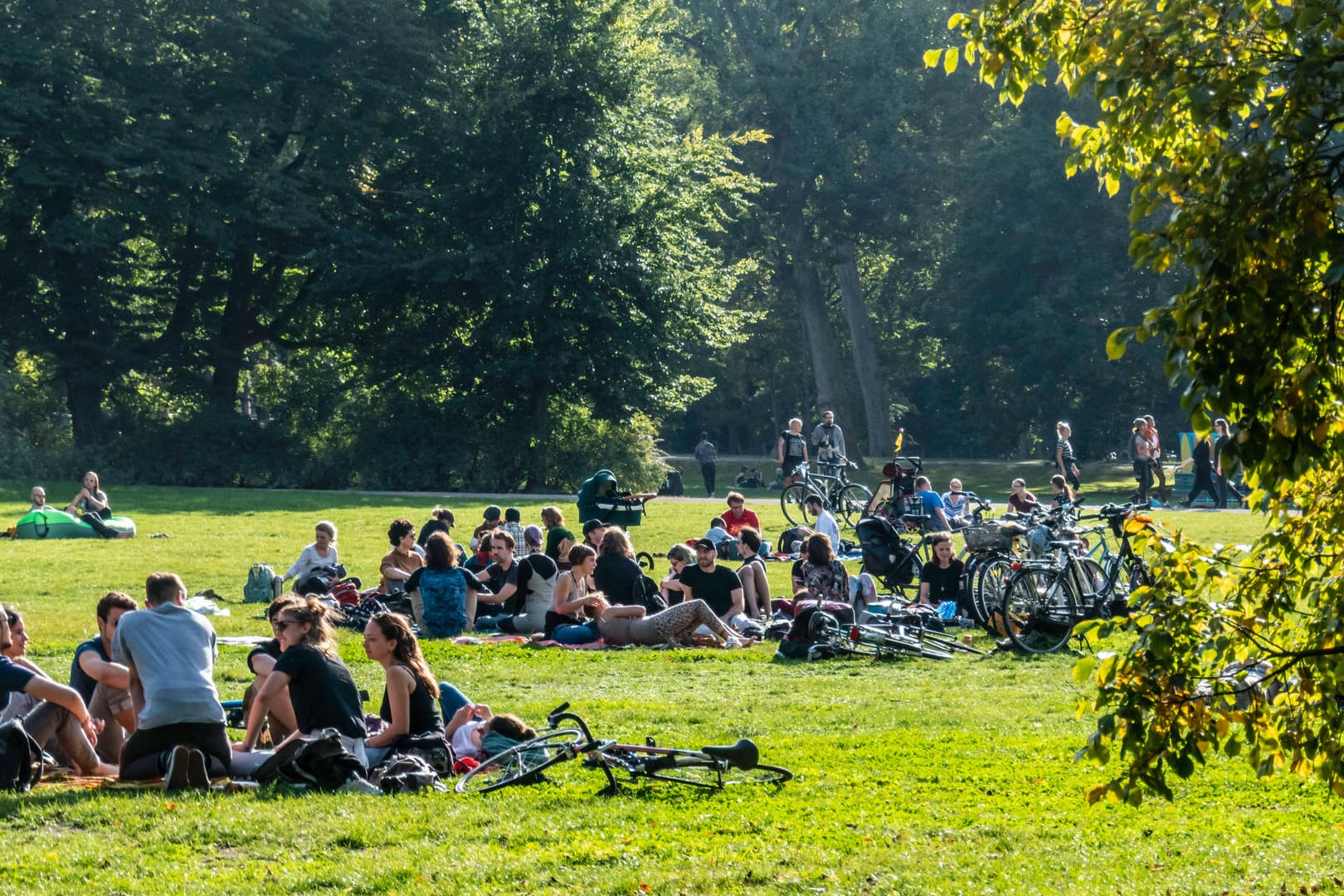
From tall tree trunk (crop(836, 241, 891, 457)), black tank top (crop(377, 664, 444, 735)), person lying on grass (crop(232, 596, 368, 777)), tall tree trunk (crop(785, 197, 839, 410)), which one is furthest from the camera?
tall tree trunk (crop(836, 241, 891, 457))

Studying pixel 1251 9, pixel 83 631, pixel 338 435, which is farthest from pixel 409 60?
pixel 1251 9

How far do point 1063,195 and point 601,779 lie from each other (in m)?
47.3

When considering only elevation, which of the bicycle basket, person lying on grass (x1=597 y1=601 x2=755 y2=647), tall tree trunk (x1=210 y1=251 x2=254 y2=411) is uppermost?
tall tree trunk (x1=210 y1=251 x2=254 y2=411)

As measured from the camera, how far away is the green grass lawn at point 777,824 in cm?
683

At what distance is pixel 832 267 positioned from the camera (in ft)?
192

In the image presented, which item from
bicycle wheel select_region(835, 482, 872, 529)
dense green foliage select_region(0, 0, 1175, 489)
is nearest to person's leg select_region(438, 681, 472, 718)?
bicycle wheel select_region(835, 482, 872, 529)

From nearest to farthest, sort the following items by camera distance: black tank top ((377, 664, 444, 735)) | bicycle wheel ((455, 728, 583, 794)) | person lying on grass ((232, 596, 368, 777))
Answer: bicycle wheel ((455, 728, 583, 794)) → person lying on grass ((232, 596, 368, 777)) → black tank top ((377, 664, 444, 735))

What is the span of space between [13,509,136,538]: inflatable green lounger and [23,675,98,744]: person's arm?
54.8ft

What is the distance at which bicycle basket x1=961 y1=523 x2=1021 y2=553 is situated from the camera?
607 inches

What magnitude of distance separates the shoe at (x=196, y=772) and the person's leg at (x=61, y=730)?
1.05m

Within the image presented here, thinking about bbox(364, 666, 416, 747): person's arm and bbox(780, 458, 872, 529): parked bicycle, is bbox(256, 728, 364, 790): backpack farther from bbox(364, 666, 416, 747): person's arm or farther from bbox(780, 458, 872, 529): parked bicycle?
bbox(780, 458, 872, 529): parked bicycle

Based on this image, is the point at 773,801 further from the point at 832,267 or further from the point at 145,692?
the point at 832,267

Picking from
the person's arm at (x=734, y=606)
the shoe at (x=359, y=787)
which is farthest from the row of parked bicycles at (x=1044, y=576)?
the shoe at (x=359, y=787)

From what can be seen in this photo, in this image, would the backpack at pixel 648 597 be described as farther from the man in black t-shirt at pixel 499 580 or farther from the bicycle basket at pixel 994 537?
the bicycle basket at pixel 994 537
